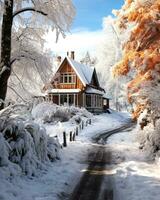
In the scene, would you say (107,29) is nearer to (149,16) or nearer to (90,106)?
(90,106)

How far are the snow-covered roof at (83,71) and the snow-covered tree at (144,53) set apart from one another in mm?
33125

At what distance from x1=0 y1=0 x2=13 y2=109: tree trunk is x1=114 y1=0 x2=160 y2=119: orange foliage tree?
6205 millimetres

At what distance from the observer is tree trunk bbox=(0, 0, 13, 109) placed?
1475 cm

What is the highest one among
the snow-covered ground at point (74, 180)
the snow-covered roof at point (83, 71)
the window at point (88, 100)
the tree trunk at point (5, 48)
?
the snow-covered roof at point (83, 71)

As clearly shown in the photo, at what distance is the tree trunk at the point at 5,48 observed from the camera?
→ 14750mm

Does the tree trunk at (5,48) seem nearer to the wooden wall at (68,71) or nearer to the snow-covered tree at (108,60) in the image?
the wooden wall at (68,71)

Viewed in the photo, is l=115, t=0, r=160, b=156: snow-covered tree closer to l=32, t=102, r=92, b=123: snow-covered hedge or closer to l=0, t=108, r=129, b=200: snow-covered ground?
l=0, t=108, r=129, b=200: snow-covered ground

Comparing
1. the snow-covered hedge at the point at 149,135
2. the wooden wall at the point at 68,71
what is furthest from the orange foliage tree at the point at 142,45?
the wooden wall at the point at 68,71

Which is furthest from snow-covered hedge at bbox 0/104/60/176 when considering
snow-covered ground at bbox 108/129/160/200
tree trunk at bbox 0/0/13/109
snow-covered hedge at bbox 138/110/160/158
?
snow-covered hedge at bbox 138/110/160/158

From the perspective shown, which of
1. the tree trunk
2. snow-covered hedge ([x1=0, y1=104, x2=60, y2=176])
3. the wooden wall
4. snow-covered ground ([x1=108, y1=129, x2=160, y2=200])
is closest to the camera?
snow-covered ground ([x1=108, y1=129, x2=160, y2=200])

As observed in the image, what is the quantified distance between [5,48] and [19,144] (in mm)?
4379

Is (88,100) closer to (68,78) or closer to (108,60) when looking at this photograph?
(68,78)

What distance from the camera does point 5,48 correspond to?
14.9 m

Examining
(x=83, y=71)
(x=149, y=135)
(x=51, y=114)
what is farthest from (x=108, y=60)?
(x=149, y=135)
